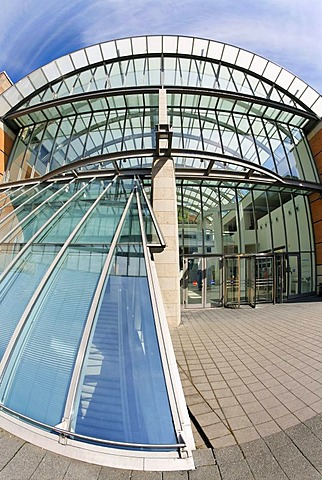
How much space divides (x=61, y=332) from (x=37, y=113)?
55.3ft

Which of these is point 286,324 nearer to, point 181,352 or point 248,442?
point 181,352

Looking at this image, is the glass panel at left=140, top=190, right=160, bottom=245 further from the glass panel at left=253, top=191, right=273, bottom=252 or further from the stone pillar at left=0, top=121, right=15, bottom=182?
the stone pillar at left=0, top=121, right=15, bottom=182

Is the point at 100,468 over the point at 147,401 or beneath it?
beneath

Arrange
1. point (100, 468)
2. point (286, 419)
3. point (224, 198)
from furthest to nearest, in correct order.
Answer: point (224, 198) < point (286, 419) < point (100, 468)

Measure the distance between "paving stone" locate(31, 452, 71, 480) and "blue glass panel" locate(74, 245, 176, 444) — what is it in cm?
30

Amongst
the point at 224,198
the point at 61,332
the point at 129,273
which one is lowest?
the point at 61,332

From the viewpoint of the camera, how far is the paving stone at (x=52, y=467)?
2.52m

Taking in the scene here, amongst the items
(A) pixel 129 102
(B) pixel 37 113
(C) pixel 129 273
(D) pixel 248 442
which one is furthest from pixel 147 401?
(B) pixel 37 113

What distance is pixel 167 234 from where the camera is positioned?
997 cm

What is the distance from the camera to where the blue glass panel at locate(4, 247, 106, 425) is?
3.20m

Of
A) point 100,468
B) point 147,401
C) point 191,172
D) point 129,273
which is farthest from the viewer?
point 191,172

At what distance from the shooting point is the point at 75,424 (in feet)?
9.77

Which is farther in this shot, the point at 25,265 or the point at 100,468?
the point at 25,265

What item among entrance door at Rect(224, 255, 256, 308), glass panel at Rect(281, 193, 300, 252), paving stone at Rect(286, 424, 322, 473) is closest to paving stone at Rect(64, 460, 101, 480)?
paving stone at Rect(286, 424, 322, 473)
